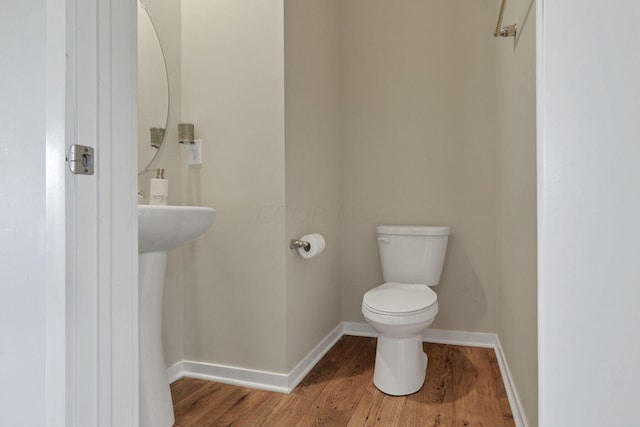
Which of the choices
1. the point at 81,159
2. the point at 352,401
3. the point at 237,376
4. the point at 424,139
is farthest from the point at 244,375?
the point at 424,139

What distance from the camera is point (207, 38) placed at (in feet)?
6.31

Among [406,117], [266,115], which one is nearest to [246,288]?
[266,115]

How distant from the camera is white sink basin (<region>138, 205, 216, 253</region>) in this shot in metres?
1.20

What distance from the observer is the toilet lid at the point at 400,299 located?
5.65 ft

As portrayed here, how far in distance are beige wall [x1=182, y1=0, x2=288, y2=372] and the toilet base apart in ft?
1.58

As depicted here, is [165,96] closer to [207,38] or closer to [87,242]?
[207,38]

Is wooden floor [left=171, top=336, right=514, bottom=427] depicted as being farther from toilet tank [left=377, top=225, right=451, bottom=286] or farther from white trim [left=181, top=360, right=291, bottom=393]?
toilet tank [left=377, top=225, right=451, bottom=286]

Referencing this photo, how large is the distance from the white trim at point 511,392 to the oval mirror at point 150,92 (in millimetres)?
1906

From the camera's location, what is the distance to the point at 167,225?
4.16 feet

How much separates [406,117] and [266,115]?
1.11m

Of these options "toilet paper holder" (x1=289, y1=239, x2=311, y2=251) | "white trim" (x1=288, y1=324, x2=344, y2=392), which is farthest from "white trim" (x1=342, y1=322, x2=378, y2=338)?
"toilet paper holder" (x1=289, y1=239, x2=311, y2=251)

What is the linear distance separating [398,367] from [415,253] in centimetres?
70

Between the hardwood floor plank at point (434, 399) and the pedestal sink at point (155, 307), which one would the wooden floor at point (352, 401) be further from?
the pedestal sink at point (155, 307)

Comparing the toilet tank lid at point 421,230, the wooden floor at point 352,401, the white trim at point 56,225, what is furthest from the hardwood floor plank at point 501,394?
the white trim at point 56,225
